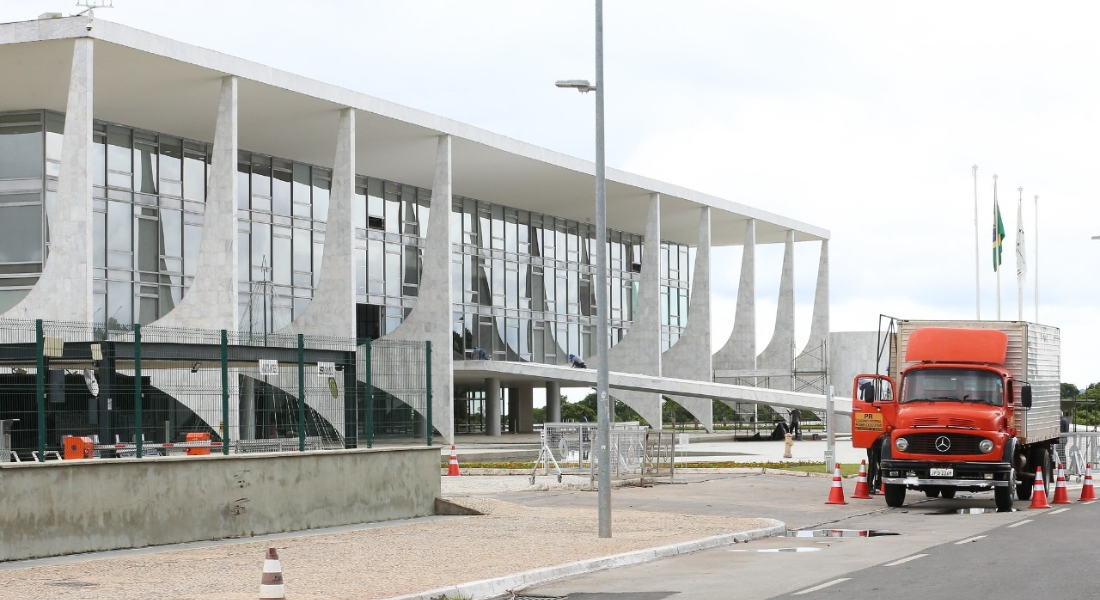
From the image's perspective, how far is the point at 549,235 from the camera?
67.3 metres

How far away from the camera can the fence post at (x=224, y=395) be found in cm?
1823

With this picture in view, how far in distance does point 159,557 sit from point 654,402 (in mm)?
49885

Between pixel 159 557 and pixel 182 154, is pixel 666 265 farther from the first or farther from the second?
pixel 159 557

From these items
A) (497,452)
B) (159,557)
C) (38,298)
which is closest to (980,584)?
(159,557)

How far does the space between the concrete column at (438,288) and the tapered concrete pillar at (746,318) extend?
999 inches

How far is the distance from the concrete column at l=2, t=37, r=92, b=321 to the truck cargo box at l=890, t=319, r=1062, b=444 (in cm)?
2139

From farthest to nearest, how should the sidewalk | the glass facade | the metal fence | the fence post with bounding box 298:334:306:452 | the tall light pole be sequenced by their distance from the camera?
the glass facade → the fence post with bounding box 298:334:306:452 → the tall light pole → the metal fence → the sidewalk

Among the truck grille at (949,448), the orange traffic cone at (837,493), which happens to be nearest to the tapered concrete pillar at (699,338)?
the orange traffic cone at (837,493)

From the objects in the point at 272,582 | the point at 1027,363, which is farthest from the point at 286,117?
the point at 272,582

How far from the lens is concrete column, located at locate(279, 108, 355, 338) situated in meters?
44.8

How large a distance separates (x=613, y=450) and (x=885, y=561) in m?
15.4

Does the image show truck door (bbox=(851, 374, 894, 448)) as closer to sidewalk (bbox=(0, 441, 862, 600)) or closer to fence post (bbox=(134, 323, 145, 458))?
sidewalk (bbox=(0, 441, 862, 600))

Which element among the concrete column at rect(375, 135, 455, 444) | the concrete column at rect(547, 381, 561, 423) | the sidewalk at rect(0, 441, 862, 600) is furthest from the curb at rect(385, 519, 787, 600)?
the concrete column at rect(547, 381, 561, 423)

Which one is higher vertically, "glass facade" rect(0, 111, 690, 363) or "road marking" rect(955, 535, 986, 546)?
"glass facade" rect(0, 111, 690, 363)
